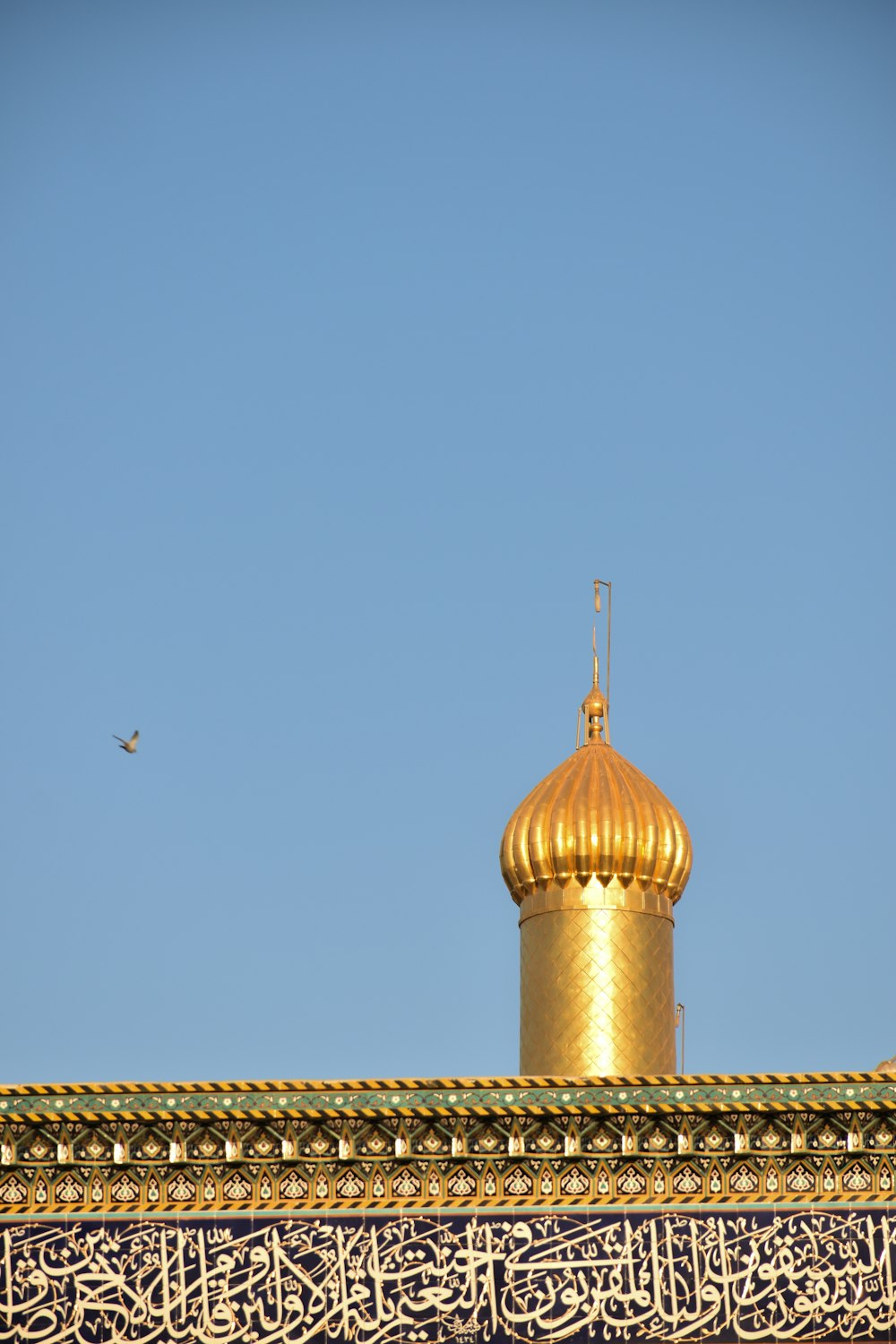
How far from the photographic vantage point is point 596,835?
42.0 feet

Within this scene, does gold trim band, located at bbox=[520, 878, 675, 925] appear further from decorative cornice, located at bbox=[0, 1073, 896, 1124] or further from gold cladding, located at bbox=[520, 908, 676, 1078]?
decorative cornice, located at bbox=[0, 1073, 896, 1124]

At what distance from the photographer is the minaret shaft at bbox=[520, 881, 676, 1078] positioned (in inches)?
484

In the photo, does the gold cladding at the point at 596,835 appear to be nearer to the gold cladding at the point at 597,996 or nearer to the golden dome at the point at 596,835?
the golden dome at the point at 596,835

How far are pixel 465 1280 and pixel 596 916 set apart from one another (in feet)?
10.7

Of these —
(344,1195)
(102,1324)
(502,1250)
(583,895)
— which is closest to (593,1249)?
(502,1250)

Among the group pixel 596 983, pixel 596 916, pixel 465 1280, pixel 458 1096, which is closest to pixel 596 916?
pixel 596 916

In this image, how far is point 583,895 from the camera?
12.8 metres

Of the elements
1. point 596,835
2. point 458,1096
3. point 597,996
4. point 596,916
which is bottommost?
point 458,1096

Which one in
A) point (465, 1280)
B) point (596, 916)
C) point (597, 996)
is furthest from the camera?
point (596, 916)

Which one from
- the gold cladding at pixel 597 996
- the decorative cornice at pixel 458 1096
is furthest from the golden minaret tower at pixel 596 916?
the decorative cornice at pixel 458 1096

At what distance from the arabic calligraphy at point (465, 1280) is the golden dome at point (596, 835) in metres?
3.23

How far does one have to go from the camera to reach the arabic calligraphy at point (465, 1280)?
9.67 metres

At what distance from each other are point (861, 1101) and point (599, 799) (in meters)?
3.44

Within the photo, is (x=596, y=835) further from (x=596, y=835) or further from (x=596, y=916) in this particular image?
(x=596, y=916)
